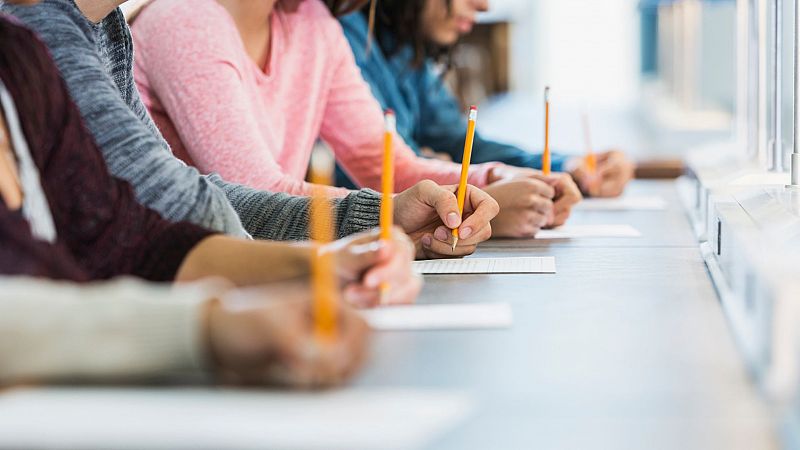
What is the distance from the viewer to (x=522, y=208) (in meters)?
1.50

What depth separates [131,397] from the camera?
63 cm

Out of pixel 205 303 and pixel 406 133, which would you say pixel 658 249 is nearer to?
pixel 205 303

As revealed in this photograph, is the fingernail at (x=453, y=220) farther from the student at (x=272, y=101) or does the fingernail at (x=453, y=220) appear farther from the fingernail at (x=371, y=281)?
the fingernail at (x=371, y=281)

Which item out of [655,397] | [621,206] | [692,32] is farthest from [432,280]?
[692,32]

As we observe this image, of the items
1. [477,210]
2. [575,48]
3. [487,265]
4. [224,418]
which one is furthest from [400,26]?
[575,48]

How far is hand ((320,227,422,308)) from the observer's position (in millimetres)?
872

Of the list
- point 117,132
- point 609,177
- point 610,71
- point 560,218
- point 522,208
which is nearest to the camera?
point 117,132

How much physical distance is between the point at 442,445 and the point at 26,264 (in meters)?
0.32

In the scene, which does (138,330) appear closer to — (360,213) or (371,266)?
(371,266)

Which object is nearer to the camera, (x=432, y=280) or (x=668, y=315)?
(x=668, y=315)

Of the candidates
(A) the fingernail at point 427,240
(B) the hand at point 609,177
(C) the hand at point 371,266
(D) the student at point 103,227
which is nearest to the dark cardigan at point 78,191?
(D) the student at point 103,227

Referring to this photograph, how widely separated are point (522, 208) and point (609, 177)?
580 mm

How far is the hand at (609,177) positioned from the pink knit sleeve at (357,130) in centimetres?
28

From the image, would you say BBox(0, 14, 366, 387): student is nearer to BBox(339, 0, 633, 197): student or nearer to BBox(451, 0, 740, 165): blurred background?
BBox(451, 0, 740, 165): blurred background
